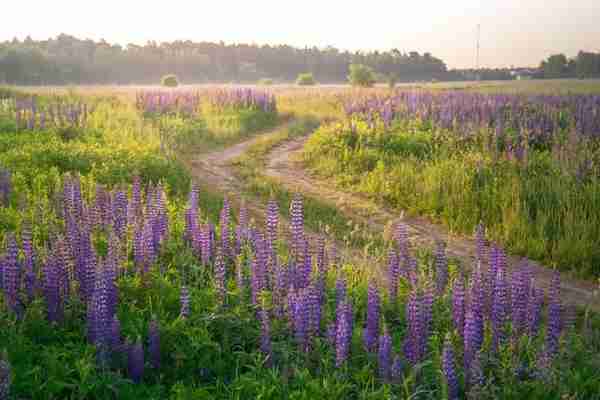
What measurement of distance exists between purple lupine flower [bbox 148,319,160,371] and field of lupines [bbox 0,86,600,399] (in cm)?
1

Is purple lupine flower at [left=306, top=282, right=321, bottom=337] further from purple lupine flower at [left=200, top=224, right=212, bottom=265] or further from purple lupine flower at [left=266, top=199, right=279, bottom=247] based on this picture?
purple lupine flower at [left=200, top=224, right=212, bottom=265]

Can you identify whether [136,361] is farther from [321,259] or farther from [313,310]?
[321,259]

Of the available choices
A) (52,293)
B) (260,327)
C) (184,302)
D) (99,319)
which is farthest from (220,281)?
(52,293)

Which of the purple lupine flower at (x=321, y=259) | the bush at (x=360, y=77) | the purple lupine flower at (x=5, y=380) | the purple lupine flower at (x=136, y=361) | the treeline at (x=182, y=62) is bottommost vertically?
the purple lupine flower at (x=136, y=361)

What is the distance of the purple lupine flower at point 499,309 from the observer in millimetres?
4926

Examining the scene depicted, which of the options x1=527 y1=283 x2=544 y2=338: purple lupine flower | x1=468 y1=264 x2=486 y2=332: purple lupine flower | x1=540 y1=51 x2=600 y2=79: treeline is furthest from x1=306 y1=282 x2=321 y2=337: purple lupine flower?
x1=540 y1=51 x2=600 y2=79: treeline

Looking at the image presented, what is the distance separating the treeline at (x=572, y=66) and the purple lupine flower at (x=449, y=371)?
8036 centimetres

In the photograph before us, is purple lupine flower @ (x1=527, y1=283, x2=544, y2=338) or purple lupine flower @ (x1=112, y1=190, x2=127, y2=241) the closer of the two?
purple lupine flower @ (x1=527, y1=283, x2=544, y2=338)

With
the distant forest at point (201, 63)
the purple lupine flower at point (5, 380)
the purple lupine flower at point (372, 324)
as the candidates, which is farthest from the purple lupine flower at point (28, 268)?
the distant forest at point (201, 63)

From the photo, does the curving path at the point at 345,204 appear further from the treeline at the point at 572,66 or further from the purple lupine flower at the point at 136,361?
the treeline at the point at 572,66

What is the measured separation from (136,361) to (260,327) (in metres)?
1.12

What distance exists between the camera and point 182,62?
340 feet

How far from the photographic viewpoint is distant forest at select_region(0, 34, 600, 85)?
73500 millimetres

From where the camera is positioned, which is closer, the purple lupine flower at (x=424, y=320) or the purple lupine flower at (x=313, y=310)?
the purple lupine flower at (x=424, y=320)
